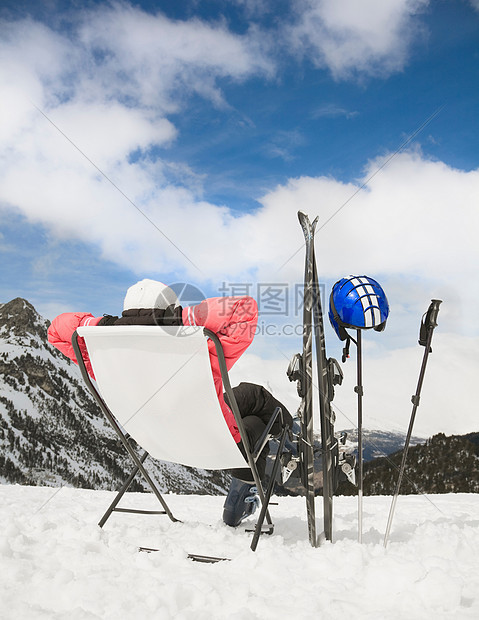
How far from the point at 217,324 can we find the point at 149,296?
0.47 m

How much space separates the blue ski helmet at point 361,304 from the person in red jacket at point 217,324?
0.47m

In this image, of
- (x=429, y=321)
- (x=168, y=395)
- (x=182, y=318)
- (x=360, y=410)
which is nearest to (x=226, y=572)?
(x=168, y=395)

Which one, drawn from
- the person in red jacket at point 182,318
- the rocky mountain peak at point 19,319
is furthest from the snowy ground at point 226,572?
the rocky mountain peak at point 19,319

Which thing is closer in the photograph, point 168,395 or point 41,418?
point 168,395

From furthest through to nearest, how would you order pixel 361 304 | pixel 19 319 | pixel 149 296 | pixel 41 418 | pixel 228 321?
pixel 19 319 → pixel 41 418 → pixel 149 296 → pixel 361 304 → pixel 228 321

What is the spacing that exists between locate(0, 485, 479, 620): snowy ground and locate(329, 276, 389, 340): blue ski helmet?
1061mm

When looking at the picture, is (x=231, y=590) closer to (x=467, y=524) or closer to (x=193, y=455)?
(x=193, y=455)

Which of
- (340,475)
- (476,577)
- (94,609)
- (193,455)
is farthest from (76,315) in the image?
(476,577)

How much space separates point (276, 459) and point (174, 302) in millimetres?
1000

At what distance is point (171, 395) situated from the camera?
2.42m

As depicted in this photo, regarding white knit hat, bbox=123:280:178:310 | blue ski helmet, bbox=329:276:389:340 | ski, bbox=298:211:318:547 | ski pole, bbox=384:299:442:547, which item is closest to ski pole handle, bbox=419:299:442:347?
ski pole, bbox=384:299:442:547

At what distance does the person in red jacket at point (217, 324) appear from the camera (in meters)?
2.22

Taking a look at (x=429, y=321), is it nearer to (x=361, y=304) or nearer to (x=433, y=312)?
(x=433, y=312)

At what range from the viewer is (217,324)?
7.25 ft
